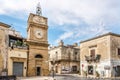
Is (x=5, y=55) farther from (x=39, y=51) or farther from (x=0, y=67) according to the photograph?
(x=39, y=51)

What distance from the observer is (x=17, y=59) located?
27672 millimetres

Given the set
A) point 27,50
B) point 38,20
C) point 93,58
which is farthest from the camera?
point 38,20

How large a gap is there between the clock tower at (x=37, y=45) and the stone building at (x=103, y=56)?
8.71 meters

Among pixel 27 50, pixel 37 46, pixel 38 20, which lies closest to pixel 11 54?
pixel 27 50

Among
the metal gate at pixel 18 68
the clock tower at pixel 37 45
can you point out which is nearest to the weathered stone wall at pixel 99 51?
the clock tower at pixel 37 45

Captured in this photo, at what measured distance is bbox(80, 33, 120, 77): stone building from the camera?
94.8 ft

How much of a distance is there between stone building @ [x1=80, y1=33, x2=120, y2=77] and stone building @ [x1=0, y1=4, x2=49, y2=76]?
8.76m

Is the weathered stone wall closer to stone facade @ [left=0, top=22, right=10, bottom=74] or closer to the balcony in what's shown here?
the balcony

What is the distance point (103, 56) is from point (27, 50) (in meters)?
13.7

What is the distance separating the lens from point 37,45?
30.8m

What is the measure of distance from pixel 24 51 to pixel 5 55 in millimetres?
3799

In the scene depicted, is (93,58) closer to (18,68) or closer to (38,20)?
(38,20)

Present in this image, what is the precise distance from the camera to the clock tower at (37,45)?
2978 cm

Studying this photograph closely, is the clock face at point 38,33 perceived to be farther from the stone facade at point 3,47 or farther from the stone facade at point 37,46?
the stone facade at point 3,47
